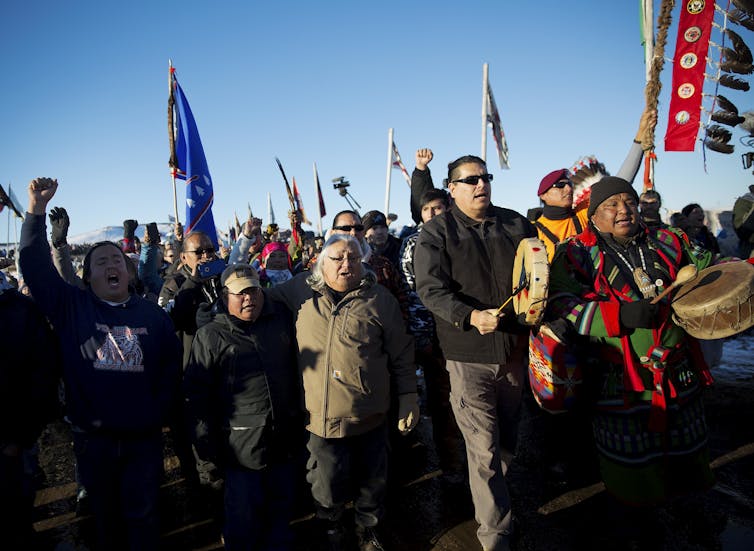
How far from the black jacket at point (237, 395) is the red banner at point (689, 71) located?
6.91m

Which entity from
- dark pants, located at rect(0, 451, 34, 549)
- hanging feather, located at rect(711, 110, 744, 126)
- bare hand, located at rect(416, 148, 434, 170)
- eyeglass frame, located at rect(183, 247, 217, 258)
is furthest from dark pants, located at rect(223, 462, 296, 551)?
hanging feather, located at rect(711, 110, 744, 126)

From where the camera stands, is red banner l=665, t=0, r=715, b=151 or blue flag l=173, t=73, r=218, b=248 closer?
red banner l=665, t=0, r=715, b=151

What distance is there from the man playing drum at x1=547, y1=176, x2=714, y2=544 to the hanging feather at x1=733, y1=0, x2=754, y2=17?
5098 millimetres

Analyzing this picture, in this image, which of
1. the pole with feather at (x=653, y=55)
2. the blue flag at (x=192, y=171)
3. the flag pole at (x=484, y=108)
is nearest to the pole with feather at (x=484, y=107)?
the flag pole at (x=484, y=108)

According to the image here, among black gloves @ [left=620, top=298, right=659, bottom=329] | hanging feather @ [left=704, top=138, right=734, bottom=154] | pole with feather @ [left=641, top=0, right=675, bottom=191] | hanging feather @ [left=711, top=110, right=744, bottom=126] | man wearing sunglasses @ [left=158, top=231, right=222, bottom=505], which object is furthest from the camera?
hanging feather @ [left=704, top=138, right=734, bottom=154]

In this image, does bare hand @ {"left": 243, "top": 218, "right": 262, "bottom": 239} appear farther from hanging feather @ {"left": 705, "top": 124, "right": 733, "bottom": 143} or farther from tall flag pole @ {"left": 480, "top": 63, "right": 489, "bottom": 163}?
hanging feather @ {"left": 705, "top": 124, "right": 733, "bottom": 143}

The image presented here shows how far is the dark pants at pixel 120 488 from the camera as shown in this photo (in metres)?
2.60

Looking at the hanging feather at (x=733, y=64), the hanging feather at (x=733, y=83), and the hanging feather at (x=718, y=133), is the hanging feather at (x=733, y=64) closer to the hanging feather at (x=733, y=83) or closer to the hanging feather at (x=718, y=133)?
the hanging feather at (x=733, y=83)

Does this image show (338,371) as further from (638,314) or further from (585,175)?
(585,175)

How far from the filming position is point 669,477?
Answer: 272 centimetres

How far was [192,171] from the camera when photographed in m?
6.80

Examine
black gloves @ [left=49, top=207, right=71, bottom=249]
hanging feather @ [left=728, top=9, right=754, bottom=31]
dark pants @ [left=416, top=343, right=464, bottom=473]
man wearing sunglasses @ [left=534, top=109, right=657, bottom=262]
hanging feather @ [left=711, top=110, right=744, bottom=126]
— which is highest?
hanging feather @ [left=728, top=9, right=754, bottom=31]

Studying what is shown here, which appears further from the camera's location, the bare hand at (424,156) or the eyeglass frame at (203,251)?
the bare hand at (424,156)

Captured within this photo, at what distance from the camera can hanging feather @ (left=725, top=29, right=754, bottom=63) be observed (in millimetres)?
5992
